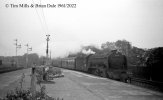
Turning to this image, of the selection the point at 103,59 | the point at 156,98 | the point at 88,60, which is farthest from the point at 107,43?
the point at 156,98

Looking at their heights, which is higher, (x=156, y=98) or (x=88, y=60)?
(x=88, y=60)

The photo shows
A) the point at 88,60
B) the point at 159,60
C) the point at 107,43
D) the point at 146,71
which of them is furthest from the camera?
the point at 107,43

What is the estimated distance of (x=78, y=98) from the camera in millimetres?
10195

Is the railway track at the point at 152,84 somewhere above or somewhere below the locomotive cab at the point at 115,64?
below

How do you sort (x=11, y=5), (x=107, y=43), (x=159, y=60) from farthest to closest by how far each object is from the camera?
1. (x=107, y=43)
2. (x=159, y=60)
3. (x=11, y=5)

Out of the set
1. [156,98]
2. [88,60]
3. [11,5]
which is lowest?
[156,98]

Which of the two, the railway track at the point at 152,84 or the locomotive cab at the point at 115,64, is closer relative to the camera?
the railway track at the point at 152,84

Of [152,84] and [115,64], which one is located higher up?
[115,64]

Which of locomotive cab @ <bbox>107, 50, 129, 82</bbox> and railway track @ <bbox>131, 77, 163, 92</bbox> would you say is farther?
locomotive cab @ <bbox>107, 50, 129, 82</bbox>

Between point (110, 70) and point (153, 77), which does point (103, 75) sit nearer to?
point (110, 70)

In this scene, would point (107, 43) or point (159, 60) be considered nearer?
point (159, 60)

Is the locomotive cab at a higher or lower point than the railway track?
higher

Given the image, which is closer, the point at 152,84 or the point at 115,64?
the point at 152,84

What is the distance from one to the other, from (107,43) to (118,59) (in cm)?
6962
